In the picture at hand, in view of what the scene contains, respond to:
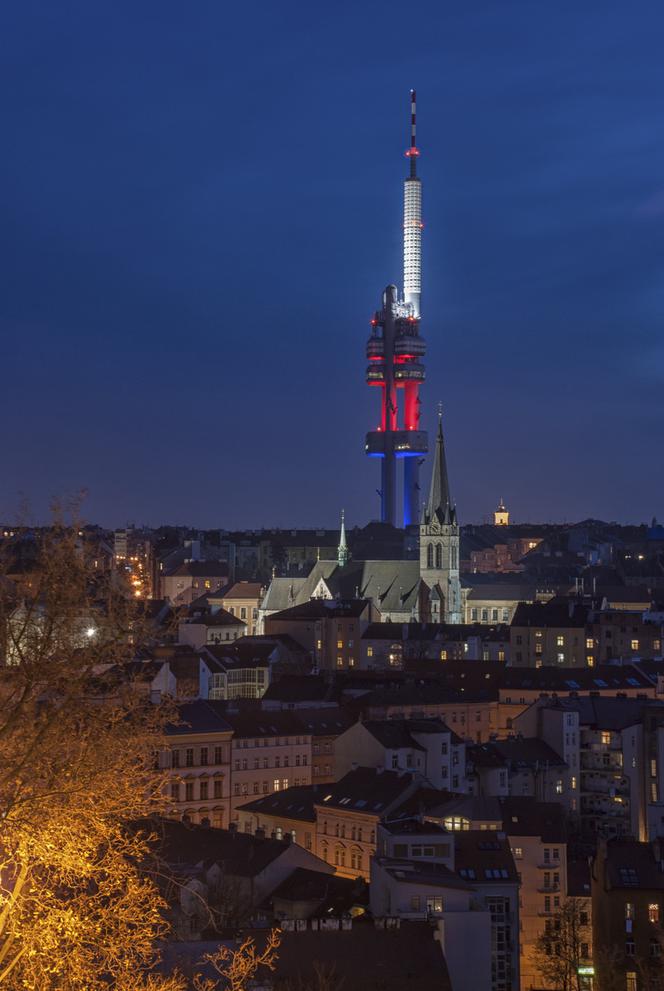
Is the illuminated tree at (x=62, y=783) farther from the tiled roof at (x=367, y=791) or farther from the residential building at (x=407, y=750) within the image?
the residential building at (x=407, y=750)

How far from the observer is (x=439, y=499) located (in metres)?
132

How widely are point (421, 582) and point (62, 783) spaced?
117303 mm

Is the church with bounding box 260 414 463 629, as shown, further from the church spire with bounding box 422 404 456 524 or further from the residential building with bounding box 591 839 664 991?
the residential building with bounding box 591 839 664 991

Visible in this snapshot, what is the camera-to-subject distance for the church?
12838cm

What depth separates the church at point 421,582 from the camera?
12838cm

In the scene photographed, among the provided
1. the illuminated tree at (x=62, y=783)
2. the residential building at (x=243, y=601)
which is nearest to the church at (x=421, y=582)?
the residential building at (x=243, y=601)

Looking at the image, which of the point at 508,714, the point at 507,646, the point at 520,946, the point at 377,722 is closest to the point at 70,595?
the point at 520,946

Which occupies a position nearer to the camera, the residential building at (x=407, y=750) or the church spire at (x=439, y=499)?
the residential building at (x=407, y=750)

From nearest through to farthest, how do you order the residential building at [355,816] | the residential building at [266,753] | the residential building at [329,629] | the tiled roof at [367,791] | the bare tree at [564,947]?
the bare tree at [564,947] → the residential building at [355,816] → the tiled roof at [367,791] → the residential building at [266,753] → the residential building at [329,629]

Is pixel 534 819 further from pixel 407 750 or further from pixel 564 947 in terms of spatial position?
pixel 407 750

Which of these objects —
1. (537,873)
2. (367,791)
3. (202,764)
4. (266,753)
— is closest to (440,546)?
(266,753)

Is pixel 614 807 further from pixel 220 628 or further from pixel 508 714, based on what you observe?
pixel 220 628

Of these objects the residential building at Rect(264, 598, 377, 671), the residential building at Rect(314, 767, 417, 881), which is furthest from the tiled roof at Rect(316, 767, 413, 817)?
the residential building at Rect(264, 598, 377, 671)

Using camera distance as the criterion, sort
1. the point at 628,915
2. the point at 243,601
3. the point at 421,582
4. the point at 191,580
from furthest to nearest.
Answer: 1. the point at 191,580
2. the point at 243,601
3. the point at 421,582
4. the point at 628,915
